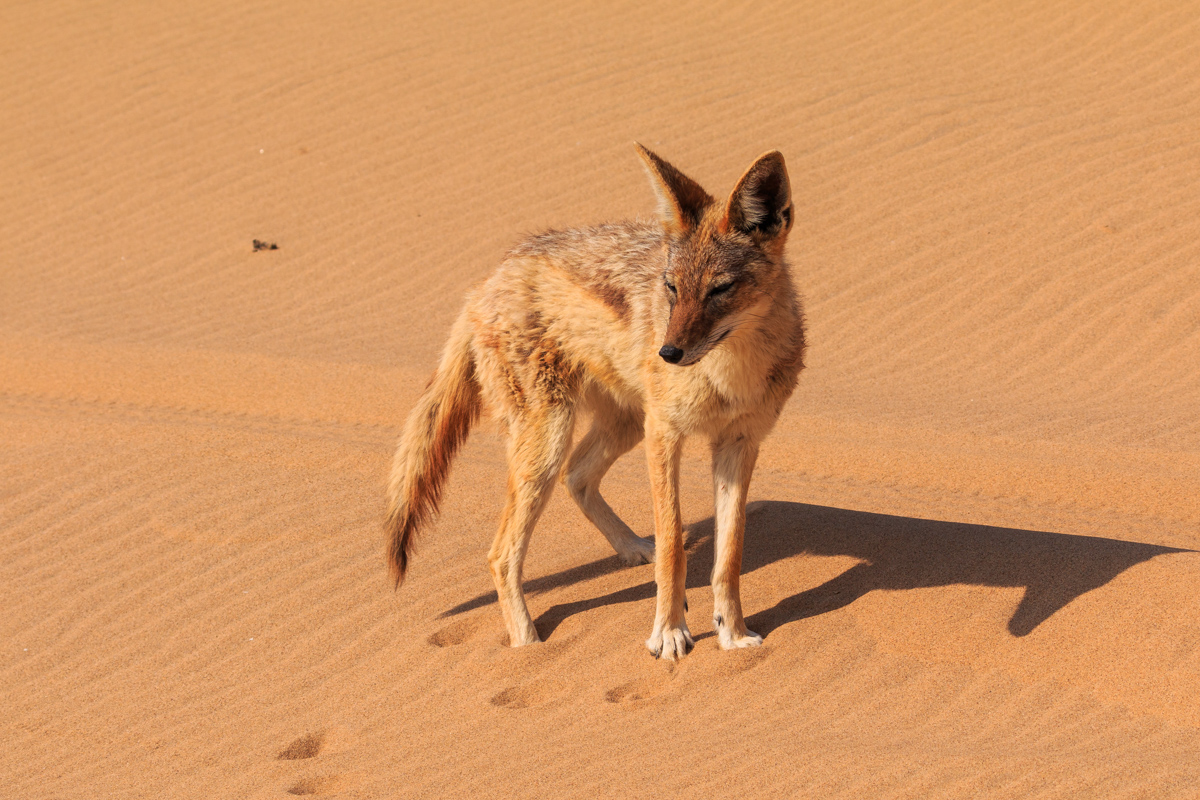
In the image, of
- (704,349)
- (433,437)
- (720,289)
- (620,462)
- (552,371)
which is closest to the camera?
(704,349)

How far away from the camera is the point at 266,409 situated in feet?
29.2

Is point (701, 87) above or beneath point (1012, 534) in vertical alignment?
above

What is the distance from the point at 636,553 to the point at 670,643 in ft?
3.69

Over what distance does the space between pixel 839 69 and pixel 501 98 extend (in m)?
4.43

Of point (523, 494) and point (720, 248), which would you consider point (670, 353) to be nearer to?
point (720, 248)

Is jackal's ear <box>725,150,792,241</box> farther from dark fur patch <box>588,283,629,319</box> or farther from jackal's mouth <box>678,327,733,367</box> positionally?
dark fur patch <box>588,283,629,319</box>

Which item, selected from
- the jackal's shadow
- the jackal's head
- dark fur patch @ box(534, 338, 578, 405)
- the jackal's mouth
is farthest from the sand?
the jackal's head

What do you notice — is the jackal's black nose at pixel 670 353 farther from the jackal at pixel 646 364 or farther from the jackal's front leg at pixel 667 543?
the jackal's front leg at pixel 667 543

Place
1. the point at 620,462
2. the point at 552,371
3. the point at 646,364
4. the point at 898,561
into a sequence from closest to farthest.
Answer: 1. the point at 646,364
2. the point at 552,371
3. the point at 898,561
4. the point at 620,462

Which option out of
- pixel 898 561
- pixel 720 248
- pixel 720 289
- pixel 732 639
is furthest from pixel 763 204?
pixel 898 561

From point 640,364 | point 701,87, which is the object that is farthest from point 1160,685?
point 701,87

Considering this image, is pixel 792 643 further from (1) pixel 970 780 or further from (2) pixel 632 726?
(1) pixel 970 780

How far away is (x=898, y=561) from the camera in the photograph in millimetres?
5602

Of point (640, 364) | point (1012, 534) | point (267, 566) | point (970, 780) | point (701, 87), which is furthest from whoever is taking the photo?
point (701, 87)
